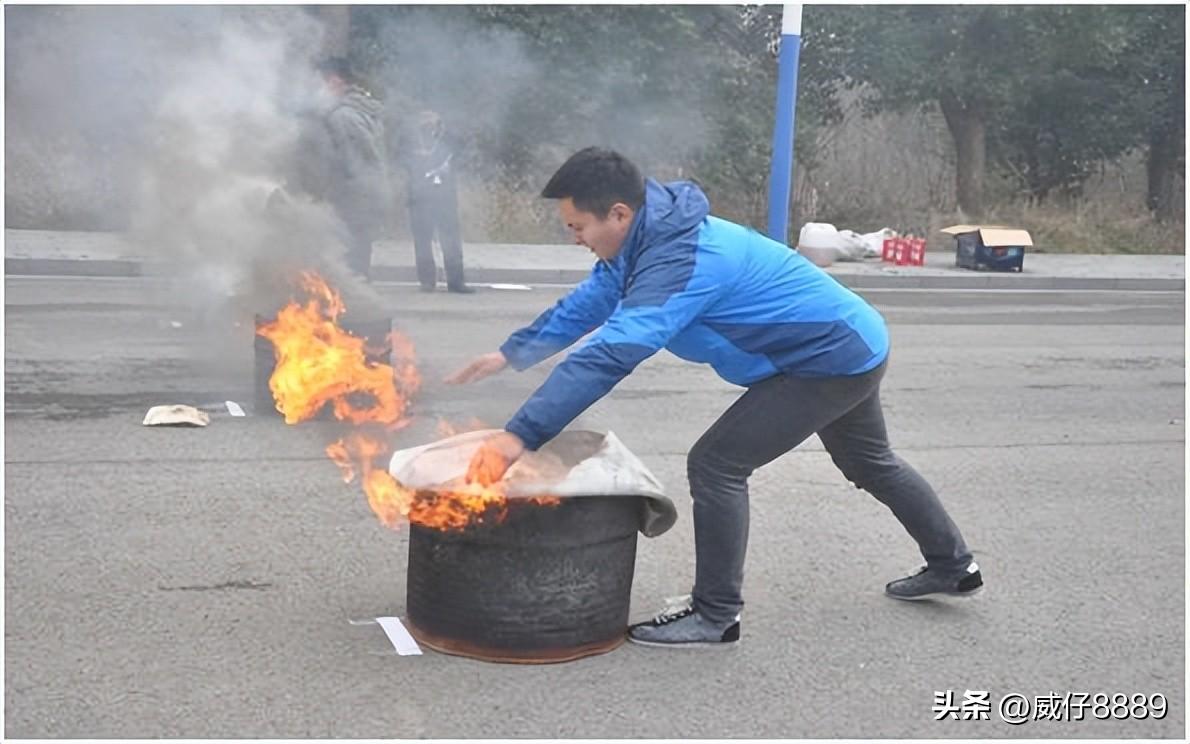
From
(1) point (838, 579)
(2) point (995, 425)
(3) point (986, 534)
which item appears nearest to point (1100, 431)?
(2) point (995, 425)

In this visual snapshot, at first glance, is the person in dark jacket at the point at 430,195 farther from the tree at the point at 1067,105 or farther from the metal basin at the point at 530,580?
the tree at the point at 1067,105

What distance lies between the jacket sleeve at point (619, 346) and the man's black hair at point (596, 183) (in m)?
0.21

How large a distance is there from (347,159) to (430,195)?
3.08 meters

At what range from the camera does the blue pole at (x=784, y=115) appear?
12.1 m

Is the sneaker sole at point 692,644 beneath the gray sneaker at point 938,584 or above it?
beneath

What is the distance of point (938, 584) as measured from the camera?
474 centimetres

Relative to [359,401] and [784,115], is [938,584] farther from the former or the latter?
[784,115]

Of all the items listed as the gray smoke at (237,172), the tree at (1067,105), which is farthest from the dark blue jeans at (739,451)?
the tree at (1067,105)

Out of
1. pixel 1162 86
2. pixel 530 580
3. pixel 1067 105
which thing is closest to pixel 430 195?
pixel 530 580

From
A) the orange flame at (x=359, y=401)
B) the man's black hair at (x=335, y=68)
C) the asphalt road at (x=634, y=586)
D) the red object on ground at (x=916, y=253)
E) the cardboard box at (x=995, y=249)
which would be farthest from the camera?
the red object on ground at (x=916, y=253)

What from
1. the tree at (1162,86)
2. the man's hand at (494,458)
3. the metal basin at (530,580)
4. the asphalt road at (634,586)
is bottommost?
the asphalt road at (634,586)

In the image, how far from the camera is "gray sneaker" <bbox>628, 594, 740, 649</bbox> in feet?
14.0

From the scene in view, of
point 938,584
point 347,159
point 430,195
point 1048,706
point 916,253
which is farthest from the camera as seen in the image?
point 916,253

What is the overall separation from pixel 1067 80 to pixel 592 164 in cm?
2054
